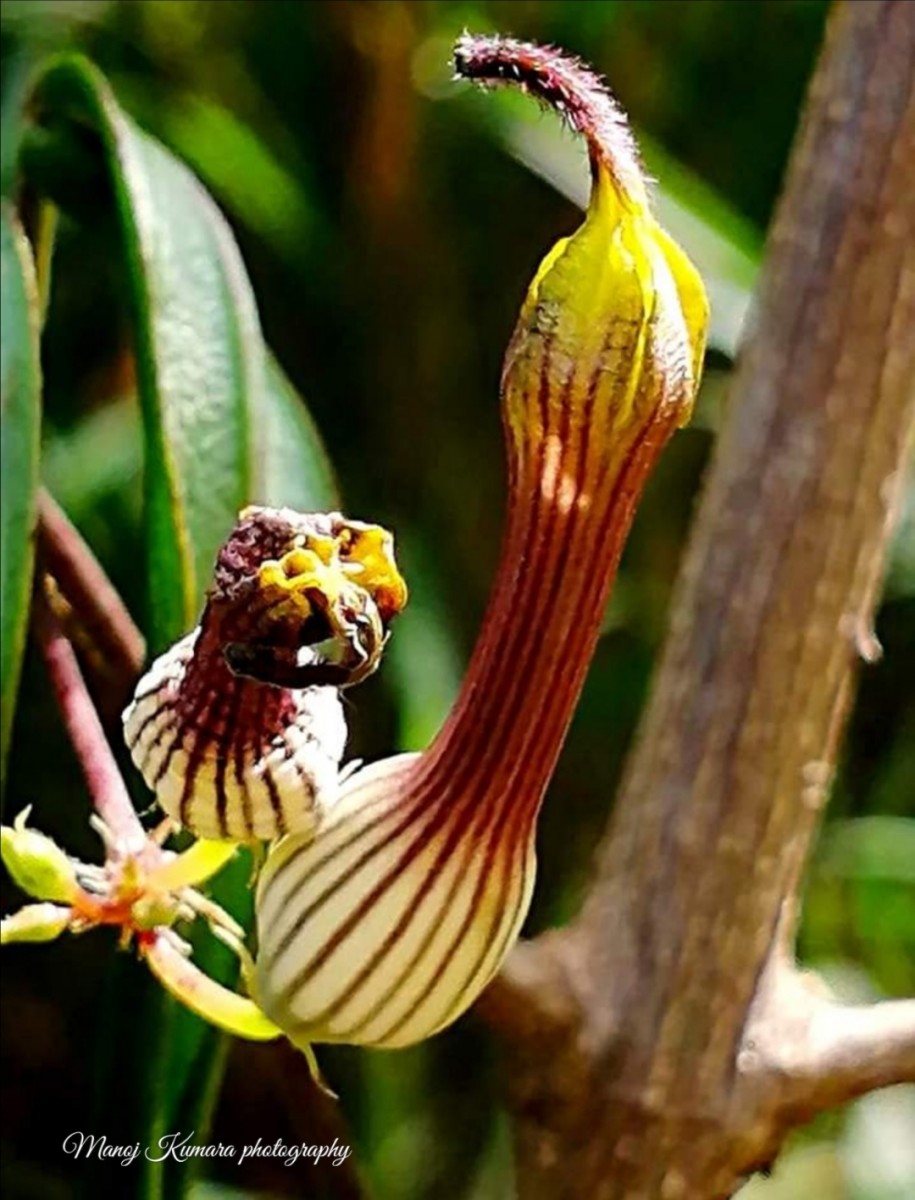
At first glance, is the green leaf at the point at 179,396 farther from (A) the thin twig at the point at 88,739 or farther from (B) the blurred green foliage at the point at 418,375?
(B) the blurred green foliage at the point at 418,375

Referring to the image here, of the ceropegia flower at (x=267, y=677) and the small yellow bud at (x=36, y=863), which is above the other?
the ceropegia flower at (x=267, y=677)

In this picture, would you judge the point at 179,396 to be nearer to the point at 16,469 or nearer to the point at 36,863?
the point at 16,469

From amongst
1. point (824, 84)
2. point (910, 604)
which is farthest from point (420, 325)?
point (824, 84)

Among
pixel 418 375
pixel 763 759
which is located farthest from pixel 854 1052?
pixel 418 375

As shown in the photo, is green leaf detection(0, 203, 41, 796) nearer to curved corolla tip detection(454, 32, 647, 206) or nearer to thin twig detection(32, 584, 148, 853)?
thin twig detection(32, 584, 148, 853)

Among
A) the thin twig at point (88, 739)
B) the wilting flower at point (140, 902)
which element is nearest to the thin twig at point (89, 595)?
the thin twig at point (88, 739)

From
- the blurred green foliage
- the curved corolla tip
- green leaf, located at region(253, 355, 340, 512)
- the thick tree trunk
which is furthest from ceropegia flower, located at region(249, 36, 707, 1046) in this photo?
the blurred green foliage

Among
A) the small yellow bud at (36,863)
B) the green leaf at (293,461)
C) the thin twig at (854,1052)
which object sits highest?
the green leaf at (293,461)
